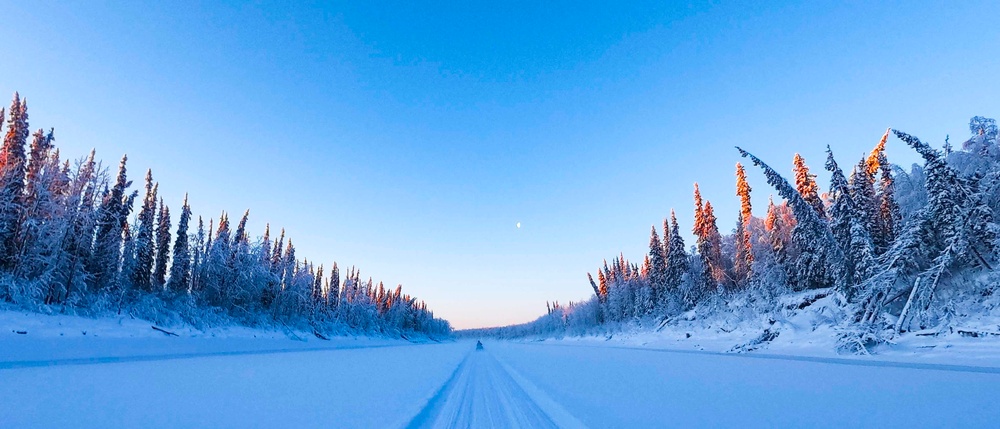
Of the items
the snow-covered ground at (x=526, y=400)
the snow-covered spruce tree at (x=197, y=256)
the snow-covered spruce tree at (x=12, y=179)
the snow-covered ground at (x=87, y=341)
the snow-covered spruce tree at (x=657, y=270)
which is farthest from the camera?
the snow-covered spruce tree at (x=657, y=270)

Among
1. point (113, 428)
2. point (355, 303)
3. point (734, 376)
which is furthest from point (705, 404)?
point (355, 303)

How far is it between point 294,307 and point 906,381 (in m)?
71.2

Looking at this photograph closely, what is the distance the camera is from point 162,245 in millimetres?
51531

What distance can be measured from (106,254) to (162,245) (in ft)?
65.5

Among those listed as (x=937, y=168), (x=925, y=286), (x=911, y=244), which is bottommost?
(x=925, y=286)

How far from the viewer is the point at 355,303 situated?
84.9 metres

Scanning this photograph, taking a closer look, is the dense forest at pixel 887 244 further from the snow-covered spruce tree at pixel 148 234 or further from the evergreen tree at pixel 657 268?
the snow-covered spruce tree at pixel 148 234

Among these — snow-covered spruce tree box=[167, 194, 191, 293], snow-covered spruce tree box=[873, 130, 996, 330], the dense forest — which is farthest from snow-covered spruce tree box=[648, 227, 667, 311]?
snow-covered spruce tree box=[167, 194, 191, 293]

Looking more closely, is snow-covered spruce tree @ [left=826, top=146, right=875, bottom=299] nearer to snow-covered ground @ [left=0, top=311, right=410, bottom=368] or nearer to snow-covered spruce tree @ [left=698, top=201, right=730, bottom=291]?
snow-covered spruce tree @ [left=698, top=201, right=730, bottom=291]

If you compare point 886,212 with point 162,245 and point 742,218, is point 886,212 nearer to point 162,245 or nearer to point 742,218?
point 742,218

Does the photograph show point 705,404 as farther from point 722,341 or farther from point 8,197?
point 8,197

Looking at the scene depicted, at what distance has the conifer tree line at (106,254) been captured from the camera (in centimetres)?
2338

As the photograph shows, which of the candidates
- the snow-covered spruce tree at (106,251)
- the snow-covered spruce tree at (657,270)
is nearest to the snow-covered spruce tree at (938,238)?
the snow-covered spruce tree at (657,270)

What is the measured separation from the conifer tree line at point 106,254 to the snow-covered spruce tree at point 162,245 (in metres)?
0.11
